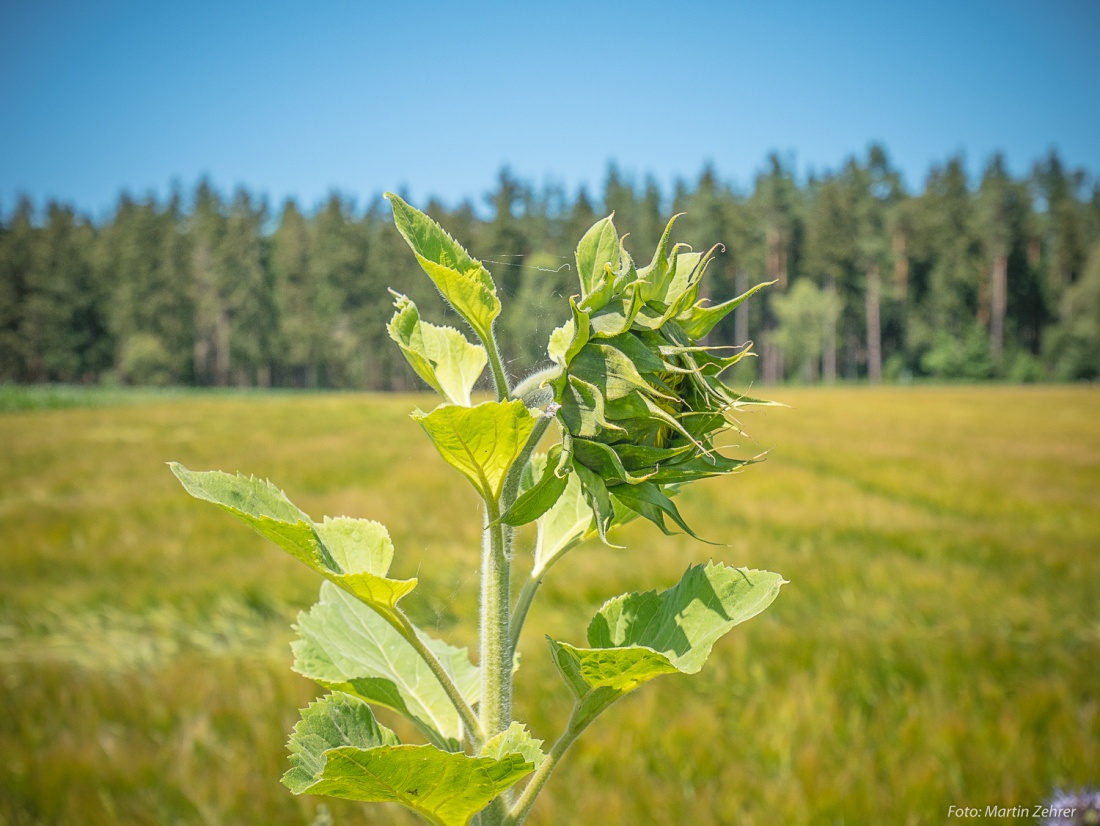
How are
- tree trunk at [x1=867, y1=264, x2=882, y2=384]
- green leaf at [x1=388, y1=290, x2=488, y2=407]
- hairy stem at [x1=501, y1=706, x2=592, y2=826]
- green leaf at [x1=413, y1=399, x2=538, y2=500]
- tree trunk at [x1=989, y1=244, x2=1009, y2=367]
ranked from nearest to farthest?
green leaf at [x1=413, y1=399, x2=538, y2=500] < hairy stem at [x1=501, y1=706, x2=592, y2=826] < green leaf at [x1=388, y1=290, x2=488, y2=407] < tree trunk at [x1=989, y1=244, x2=1009, y2=367] < tree trunk at [x1=867, y1=264, x2=882, y2=384]

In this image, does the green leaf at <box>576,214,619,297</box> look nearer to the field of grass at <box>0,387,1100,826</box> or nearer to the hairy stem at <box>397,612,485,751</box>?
the field of grass at <box>0,387,1100,826</box>

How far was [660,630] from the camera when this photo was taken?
757 millimetres

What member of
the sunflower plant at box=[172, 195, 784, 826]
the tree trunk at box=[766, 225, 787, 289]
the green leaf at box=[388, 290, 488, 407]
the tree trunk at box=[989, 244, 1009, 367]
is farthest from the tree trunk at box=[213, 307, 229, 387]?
the sunflower plant at box=[172, 195, 784, 826]

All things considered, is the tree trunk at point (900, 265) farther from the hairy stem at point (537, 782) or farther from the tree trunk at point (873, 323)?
the hairy stem at point (537, 782)

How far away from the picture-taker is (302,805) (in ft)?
12.7

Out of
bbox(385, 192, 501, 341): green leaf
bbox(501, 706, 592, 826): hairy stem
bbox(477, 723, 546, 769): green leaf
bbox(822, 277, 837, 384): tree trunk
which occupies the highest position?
bbox(822, 277, 837, 384): tree trunk

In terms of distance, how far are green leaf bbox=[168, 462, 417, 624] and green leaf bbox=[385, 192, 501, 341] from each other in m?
0.24

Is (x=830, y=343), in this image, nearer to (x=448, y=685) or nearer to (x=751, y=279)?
(x=751, y=279)

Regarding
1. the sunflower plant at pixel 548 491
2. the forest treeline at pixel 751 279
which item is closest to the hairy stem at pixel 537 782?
the sunflower plant at pixel 548 491

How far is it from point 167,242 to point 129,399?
34.7 m

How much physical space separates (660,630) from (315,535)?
1.20ft

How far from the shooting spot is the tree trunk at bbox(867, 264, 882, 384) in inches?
2839

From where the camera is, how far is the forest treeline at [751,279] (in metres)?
68.0

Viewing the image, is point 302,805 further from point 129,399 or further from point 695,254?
point 129,399
